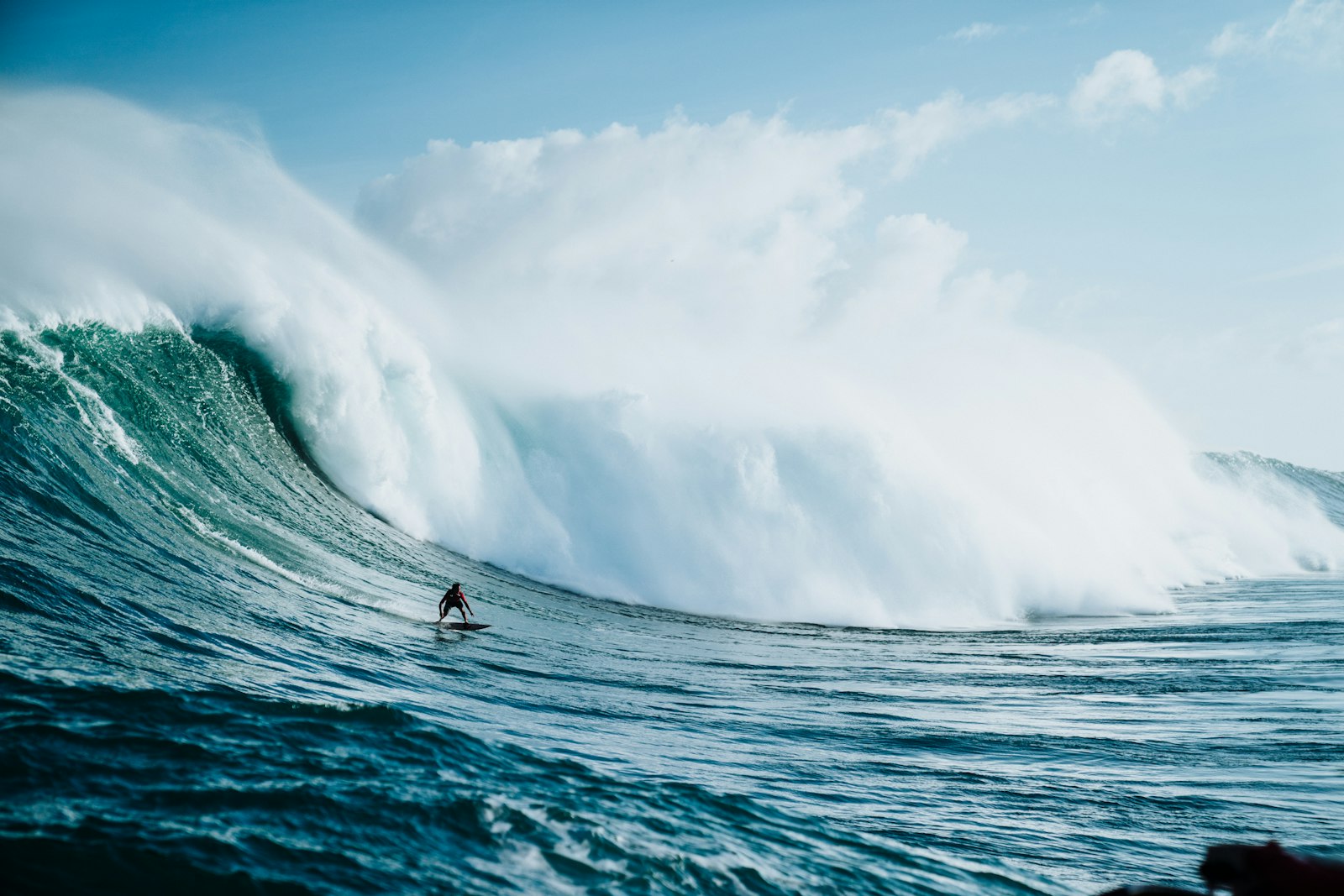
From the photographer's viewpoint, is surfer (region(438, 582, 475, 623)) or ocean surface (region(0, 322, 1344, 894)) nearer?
ocean surface (region(0, 322, 1344, 894))

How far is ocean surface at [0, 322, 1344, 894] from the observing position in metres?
3.67

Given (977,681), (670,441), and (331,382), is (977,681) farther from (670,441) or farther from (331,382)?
(331,382)

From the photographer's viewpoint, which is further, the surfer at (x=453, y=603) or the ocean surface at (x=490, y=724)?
the surfer at (x=453, y=603)

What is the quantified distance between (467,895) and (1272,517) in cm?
5187

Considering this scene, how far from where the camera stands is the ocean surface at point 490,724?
367 cm

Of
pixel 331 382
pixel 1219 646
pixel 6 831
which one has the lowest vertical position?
pixel 6 831

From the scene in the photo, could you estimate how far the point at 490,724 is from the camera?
655cm

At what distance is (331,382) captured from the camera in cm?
2016

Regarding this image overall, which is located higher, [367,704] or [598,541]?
[598,541]

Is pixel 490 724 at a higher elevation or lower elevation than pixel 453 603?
lower

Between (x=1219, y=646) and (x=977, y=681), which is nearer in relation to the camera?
(x=977, y=681)

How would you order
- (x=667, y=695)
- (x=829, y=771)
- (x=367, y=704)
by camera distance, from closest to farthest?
1. (x=367, y=704)
2. (x=829, y=771)
3. (x=667, y=695)

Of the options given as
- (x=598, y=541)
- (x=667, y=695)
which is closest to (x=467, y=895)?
(x=667, y=695)

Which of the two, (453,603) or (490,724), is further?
(453,603)
